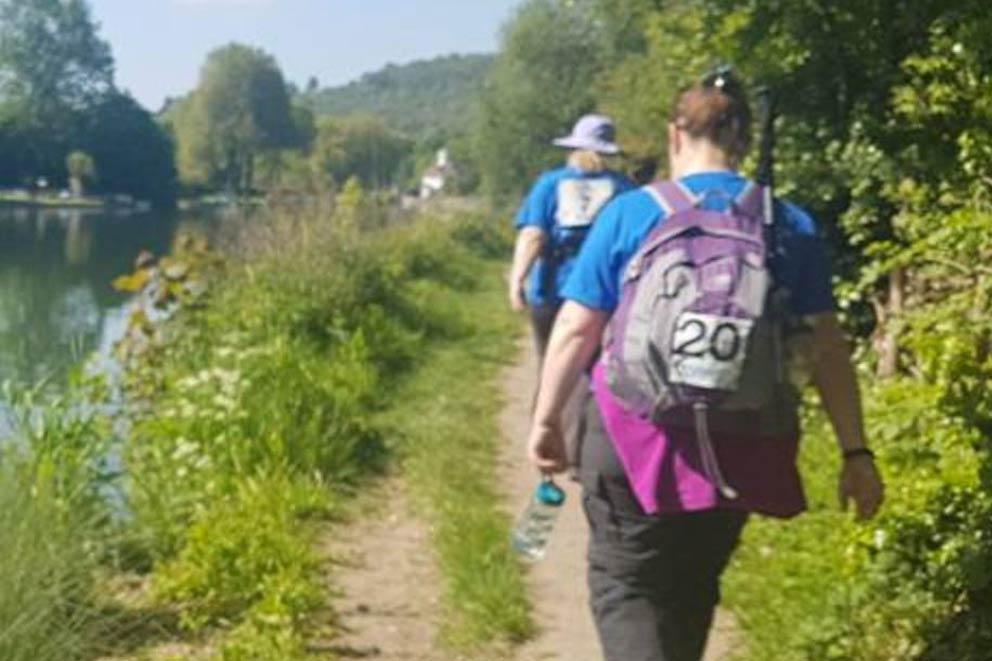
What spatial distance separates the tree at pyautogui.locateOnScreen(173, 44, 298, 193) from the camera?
8919cm

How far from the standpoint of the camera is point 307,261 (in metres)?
13.4

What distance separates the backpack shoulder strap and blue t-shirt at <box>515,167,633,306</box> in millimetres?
3104

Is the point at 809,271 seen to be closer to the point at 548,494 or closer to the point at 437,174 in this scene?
the point at 548,494

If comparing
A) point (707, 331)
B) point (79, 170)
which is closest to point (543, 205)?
point (707, 331)

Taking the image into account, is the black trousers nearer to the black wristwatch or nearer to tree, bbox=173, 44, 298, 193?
the black wristwatch

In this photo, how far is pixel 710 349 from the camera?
306cm

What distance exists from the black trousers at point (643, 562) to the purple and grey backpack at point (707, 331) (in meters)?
0.18

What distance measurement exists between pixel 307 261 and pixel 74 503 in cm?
741

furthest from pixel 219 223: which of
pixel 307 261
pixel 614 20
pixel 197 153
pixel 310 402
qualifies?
pixel 197 153

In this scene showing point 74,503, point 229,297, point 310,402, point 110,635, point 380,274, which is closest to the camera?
point 110,635

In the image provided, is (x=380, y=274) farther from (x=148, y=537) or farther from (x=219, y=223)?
(x=148, y=537)

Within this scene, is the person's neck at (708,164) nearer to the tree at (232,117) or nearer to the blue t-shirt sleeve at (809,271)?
the blue t-shirt sleeve at (809,271)

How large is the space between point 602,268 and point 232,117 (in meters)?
93.3

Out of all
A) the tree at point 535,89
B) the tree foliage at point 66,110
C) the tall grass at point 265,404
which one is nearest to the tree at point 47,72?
the tree foliage at point 66,110
